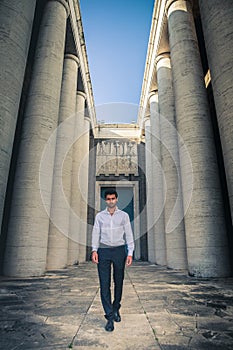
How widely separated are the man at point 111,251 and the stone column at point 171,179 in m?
7.55

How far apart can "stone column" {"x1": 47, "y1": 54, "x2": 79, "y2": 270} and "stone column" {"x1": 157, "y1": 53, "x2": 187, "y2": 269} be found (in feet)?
15.6

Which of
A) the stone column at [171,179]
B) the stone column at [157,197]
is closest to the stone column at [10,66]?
the stone column at [171,179]

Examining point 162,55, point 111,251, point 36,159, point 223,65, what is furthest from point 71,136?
point 111,251

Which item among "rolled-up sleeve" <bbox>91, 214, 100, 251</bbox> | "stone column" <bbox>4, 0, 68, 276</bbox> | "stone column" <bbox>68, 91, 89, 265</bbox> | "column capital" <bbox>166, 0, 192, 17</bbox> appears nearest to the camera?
"rolled-up sleeve" <bbox>91, 214, 100, 251</bbox>

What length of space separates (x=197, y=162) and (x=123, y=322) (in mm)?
6232

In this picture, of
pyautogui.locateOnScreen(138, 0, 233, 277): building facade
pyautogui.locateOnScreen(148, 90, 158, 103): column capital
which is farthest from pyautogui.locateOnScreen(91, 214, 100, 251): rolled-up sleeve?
pyautogui.locateOnScreen(148, 90, 158, 103): column capital

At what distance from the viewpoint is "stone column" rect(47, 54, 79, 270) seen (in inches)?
395

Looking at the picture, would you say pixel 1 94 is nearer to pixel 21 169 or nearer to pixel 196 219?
pixel 21 169

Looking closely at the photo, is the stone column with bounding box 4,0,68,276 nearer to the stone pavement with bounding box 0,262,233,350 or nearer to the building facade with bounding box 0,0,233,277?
the building facade with bounding box 0,0,233,277

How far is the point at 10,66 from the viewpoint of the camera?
659 cm

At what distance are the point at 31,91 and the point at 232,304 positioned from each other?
8782 millimetres

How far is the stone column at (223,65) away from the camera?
6281 millimetres

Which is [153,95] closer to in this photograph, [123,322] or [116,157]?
[116,157]

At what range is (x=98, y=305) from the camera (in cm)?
380
